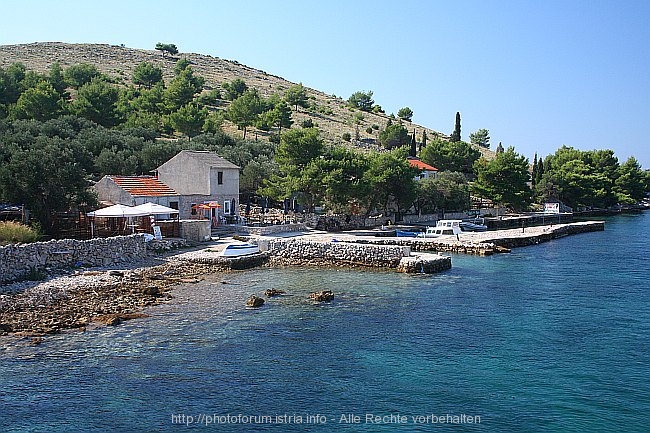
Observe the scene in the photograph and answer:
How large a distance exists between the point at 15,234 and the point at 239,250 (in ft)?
40.9

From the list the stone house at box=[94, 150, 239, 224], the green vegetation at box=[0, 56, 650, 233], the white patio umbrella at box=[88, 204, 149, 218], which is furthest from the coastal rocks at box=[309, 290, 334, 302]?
the stone house at box=[94, 150, 239, 224]

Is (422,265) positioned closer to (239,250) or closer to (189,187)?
(239,250)

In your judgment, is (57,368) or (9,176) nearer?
(57,368)

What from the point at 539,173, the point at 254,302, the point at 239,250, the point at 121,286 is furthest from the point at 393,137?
the point at 254,302

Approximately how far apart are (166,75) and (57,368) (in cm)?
13200

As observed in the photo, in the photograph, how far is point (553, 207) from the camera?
3413 inches

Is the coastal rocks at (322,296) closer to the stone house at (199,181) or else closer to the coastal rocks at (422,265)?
the coastal rocks at (422,265)

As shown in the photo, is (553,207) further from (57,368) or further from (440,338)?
(57,368)

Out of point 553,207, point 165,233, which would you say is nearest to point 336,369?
point 165,233

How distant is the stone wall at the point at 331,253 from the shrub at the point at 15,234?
566 inches

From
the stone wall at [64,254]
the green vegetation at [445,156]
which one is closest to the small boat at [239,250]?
the stone wall at [64,254]

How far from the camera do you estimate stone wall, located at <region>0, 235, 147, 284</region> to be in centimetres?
2941

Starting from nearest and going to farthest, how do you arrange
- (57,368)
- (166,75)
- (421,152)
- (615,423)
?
(615,423) < (57,368) < (421,152) < (166,75)

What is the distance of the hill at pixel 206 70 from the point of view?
13100 cm
